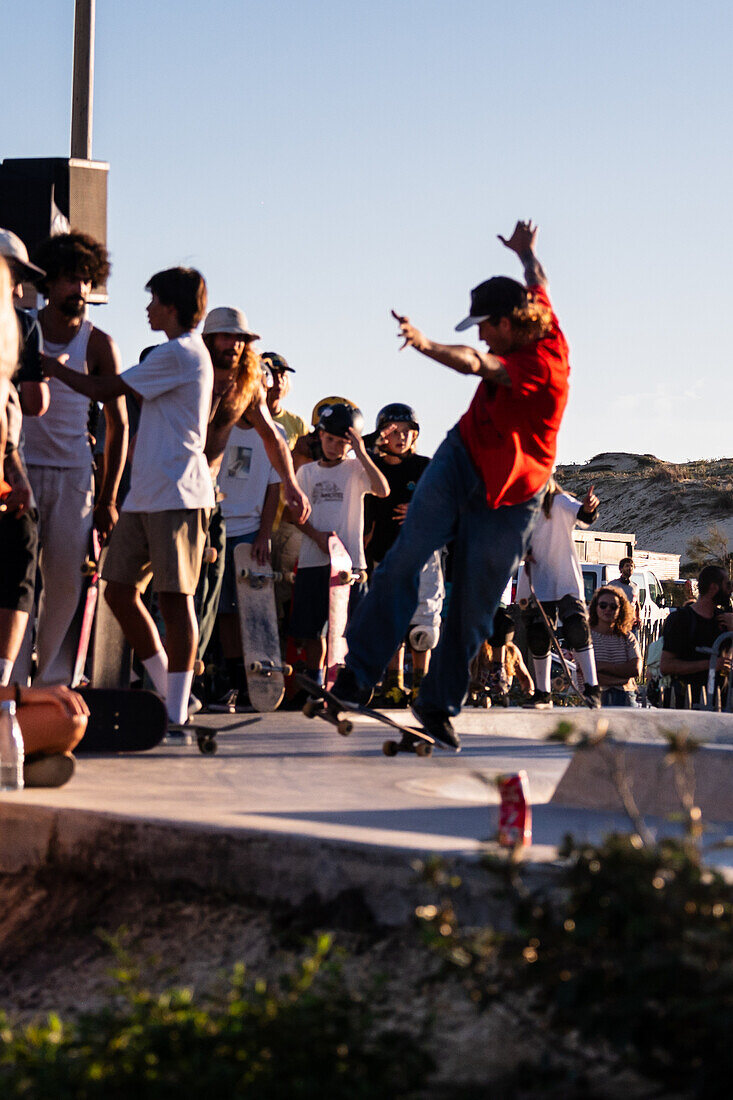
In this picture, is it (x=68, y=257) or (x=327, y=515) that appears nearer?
(x=68, y=257)

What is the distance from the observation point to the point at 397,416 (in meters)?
9.29

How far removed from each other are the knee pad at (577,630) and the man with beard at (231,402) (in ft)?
13.2

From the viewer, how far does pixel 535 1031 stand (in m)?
2.44

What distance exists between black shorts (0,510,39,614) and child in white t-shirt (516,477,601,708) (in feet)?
19.3

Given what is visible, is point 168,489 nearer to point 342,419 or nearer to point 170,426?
point 170,426

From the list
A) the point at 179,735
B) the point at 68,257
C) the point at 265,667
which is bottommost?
the point at 179,735

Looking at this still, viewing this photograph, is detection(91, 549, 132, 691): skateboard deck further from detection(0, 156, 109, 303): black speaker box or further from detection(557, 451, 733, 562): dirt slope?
detection(557, 451, 733, 562): dirt slope

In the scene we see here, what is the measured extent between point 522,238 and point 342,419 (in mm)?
2639

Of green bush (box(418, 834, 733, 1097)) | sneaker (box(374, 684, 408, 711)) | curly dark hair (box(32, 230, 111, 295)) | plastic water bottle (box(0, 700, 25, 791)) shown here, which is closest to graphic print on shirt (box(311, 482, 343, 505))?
sneaker (box(374, 684, 408, 711))

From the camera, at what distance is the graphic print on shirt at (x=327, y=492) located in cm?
874

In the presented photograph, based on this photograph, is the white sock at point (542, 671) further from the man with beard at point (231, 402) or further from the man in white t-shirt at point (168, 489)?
the man in white t-shirt at point (168, 489)

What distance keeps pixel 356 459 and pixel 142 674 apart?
6.80ft

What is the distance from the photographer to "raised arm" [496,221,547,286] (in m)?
5.98

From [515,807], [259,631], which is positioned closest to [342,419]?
[259,631]
